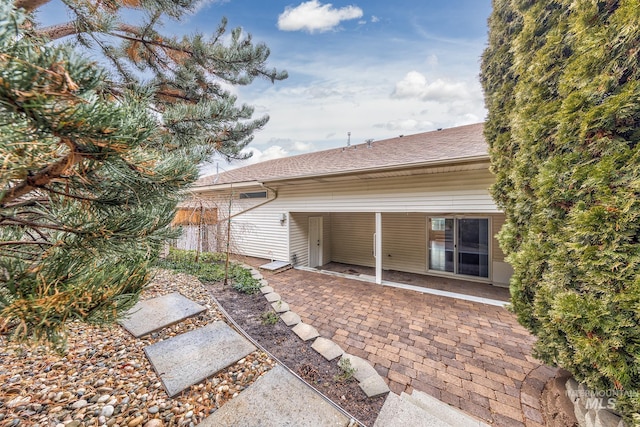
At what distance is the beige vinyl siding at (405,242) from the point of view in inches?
306

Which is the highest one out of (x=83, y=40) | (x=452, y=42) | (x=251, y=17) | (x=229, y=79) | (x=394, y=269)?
(x=452, y=42)

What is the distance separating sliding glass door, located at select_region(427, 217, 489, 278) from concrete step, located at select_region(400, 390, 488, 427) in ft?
18.4

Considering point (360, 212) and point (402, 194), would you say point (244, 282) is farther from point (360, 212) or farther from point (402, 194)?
point (402, 194)

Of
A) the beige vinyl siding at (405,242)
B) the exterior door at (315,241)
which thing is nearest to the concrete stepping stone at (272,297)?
the exterior door at (315,241)

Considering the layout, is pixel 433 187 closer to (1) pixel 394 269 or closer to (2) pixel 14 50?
(1) pixel 394 269

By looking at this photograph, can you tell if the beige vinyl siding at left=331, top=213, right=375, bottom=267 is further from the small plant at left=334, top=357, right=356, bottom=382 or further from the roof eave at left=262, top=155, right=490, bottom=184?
the small plant at left=334, top=357, right=356, bottom=382

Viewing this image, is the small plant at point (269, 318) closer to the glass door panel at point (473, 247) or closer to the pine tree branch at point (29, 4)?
the pine tree branch at point (29, 4)

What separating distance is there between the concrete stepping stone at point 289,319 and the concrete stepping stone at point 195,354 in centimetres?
91

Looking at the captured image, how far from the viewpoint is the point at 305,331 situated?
356 centimetres

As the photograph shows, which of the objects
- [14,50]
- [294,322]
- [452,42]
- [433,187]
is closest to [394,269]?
[433,187]

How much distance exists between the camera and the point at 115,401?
1.96 m

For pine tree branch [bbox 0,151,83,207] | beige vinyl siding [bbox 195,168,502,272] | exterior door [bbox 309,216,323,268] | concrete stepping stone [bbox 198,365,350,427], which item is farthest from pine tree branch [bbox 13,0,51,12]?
exterior door [bbox 309,216,323,268]

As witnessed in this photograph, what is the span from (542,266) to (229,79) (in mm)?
5742

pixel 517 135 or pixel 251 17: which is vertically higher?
pixel 251 17
